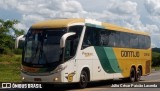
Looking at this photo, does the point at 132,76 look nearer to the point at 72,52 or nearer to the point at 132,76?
the point at 132,76

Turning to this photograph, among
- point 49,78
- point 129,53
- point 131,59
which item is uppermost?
point 129,53

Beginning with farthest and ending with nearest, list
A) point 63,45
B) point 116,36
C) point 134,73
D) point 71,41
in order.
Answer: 1. point 134,73
2. point 116,36
3. point 71,41
4. point 63,45

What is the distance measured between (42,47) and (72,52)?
4.65ft

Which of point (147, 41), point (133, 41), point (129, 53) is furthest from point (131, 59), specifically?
point (147, 41)

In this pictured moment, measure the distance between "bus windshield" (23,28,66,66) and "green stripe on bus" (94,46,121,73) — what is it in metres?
3.26

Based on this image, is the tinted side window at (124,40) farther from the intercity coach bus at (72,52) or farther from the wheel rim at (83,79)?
the wheel rim at (83,79)

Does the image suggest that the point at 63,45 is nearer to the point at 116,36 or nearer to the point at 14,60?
the point at 116,36

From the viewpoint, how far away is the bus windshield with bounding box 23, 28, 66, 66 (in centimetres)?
1795

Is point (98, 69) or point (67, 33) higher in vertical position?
point (67, 33)

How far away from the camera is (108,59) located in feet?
73.7

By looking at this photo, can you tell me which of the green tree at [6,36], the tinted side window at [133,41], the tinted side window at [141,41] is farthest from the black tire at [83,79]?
the green tree at [6,36]

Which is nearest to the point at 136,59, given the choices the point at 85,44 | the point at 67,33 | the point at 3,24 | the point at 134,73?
the point at 134,73

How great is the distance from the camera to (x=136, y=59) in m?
26.6

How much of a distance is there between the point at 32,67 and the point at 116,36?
7.16 metres
